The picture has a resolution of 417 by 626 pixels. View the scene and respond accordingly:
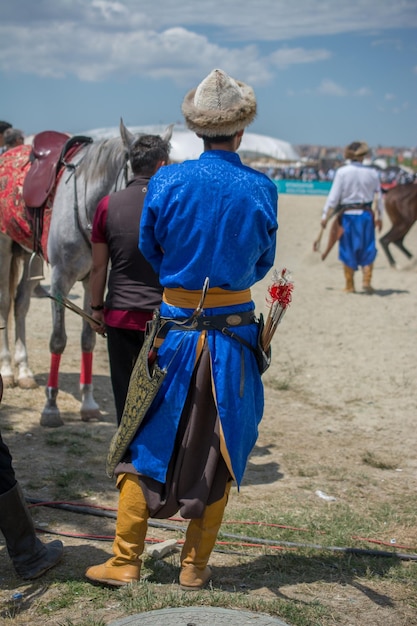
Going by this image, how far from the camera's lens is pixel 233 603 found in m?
3.28

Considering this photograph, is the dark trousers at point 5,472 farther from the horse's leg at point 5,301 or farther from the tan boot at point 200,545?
the horse's leg at point 5,301

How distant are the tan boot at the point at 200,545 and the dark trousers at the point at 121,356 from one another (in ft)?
3.65

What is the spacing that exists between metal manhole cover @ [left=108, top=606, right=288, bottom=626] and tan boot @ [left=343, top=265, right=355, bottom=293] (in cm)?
872

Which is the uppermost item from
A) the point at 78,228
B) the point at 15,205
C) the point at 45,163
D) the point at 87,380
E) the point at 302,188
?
the point at 302,188

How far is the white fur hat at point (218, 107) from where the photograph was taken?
3332 millimetres

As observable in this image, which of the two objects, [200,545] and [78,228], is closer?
[200,545]

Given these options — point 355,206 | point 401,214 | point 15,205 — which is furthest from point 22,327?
point 401,214

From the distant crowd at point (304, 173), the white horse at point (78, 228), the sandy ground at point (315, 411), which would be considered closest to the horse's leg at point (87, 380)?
the white horse at point (78, 228)

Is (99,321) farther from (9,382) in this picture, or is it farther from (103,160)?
(9,382)

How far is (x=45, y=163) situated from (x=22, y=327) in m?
→ 1.71

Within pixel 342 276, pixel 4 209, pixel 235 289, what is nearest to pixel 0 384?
pixel 235 289

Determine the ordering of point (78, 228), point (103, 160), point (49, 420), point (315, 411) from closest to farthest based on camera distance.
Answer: point (103, 160), point (78, 228), point (49, 420), point (315, 411)

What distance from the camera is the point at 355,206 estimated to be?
11242mm

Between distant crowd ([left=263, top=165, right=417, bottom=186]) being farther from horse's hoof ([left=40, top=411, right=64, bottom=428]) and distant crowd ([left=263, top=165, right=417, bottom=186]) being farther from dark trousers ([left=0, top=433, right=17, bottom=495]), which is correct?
dark trousers ([left=0, top=433, right=17, bottom=495])
